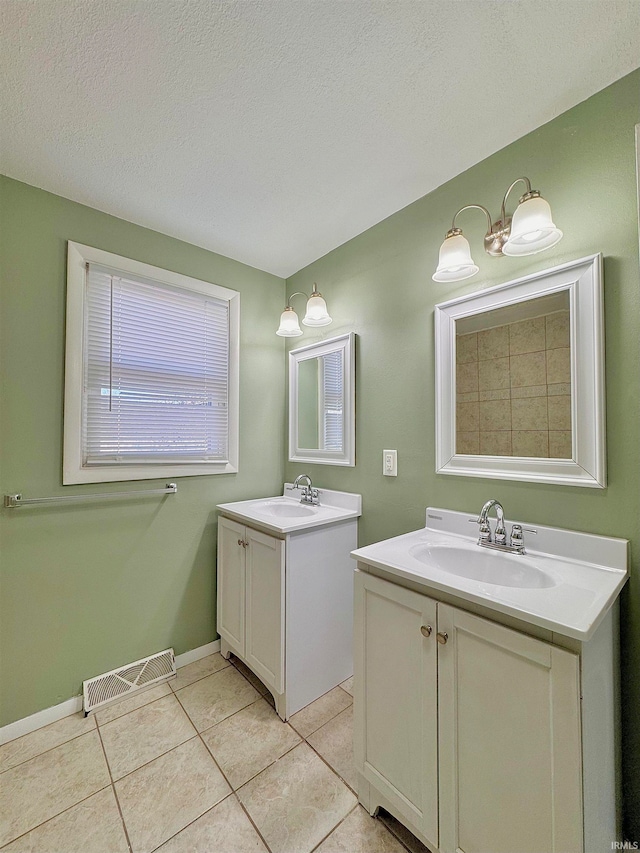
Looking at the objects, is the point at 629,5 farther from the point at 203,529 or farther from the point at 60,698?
the point at 60,698

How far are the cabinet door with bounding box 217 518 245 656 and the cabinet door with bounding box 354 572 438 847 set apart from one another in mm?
831

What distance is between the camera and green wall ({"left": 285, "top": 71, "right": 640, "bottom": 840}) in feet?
3.55

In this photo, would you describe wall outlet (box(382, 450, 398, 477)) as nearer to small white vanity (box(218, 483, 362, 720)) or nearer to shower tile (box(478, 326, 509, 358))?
small white vanity (box(218, 483, 362, 720))

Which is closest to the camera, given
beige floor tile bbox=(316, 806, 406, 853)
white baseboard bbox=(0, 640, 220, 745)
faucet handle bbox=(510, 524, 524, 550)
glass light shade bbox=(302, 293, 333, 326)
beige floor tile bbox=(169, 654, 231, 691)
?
beige floor tile bbox=(316, 806, 406, 853)

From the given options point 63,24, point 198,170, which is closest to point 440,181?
point 198,170

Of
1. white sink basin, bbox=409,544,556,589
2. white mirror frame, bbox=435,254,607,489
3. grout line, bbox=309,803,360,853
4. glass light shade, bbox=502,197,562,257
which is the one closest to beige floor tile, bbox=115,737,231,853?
grout line, bbox=309,803,360,853

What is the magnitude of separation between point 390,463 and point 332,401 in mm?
545

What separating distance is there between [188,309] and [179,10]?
1.26 metres

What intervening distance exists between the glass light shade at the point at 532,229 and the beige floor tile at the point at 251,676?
2178 mm

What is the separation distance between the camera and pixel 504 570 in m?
1.21

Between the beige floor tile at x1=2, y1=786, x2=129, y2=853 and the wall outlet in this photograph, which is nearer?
the beige floor tile at x1=2, y1=786, x2=129, y2=853

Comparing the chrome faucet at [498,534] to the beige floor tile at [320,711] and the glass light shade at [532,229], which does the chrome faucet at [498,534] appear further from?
the beige floor tile at [320,711]

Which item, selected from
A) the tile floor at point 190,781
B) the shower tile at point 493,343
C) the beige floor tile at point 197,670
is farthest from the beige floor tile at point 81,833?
the shower tile at point 493,343

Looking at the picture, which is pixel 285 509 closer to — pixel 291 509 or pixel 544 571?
pixel 291 509
